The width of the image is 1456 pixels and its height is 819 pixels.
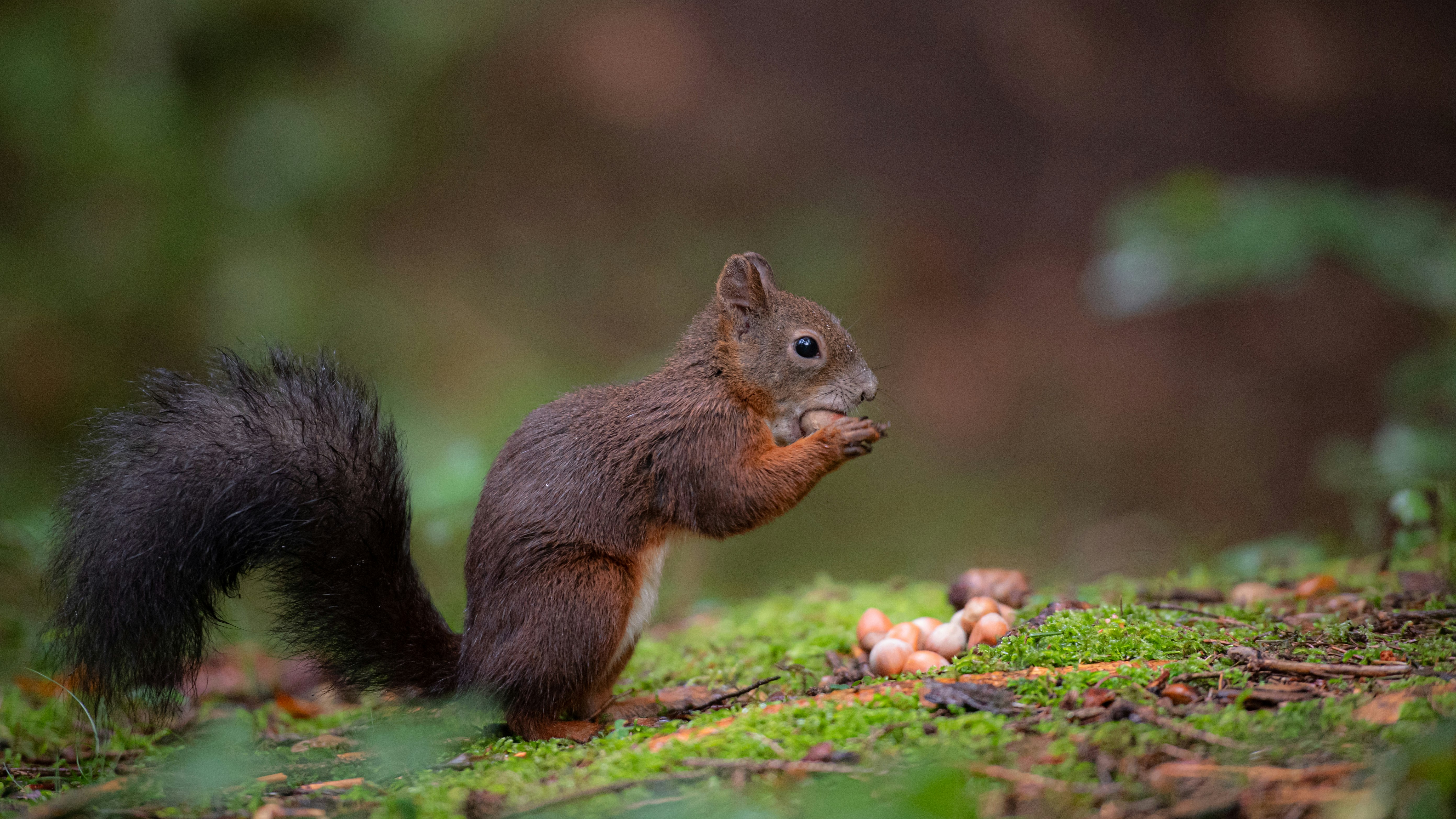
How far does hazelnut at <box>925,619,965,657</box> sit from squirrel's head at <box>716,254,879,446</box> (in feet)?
2.37

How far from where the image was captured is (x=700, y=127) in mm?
7531

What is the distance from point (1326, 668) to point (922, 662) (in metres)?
0.84

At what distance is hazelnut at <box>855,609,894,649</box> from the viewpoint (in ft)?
9.02

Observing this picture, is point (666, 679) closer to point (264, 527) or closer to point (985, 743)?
point (264, 527)

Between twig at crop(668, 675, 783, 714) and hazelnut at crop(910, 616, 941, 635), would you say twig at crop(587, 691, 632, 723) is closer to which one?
twig at crop(668, 675, 783, 714)

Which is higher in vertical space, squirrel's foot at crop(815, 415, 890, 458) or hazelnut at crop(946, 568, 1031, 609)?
squirrel's foot at crop(815, 415, 890, 458)

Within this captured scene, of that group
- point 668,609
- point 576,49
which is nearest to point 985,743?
point 668,609

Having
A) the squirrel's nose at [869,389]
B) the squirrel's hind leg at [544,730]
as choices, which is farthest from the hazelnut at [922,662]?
the squirrel's nose at [869,389]

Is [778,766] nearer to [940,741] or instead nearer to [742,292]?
[940,741]

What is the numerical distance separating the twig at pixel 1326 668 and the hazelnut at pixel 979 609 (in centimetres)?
69

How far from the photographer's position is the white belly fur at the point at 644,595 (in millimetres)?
2568

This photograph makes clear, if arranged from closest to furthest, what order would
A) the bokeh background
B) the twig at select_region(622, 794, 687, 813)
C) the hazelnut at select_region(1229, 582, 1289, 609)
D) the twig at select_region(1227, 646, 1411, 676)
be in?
1. the twig at select_region(622, 794, 687, 813)
2. the twig at select_region(1227, 646, 1411, 676)
3. the hazelnut at select_region(1229, 582, 1289, 609)
4. the bokeh background

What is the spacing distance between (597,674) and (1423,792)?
1.70m

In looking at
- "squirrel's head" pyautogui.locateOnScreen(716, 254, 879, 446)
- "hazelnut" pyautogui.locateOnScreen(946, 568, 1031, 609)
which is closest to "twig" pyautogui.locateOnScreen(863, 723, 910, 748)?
"hazelnut" pyautogui.locateOnScreen(946, 568, 1031, 609)
